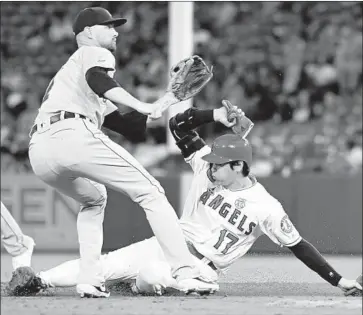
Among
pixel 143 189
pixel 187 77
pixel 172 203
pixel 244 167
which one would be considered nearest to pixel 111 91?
pixel 143 189

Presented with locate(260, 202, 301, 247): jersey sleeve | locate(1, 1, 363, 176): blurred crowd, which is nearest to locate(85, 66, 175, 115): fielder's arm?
locate(260, 202, 301, 247): jersey sleeve

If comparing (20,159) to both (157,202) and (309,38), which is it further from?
(157,202)

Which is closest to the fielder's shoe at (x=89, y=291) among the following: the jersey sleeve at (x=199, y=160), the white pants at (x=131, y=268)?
the white pants at (x=131, y=268)

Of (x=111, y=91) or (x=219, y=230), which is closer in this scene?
(x=111, y=91)

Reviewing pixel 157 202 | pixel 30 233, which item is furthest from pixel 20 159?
pixel 157 202

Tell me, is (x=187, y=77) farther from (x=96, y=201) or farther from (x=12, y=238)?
(x=12, y=238)

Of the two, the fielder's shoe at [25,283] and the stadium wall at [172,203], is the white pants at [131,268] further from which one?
the stadium wall at [172,203]
